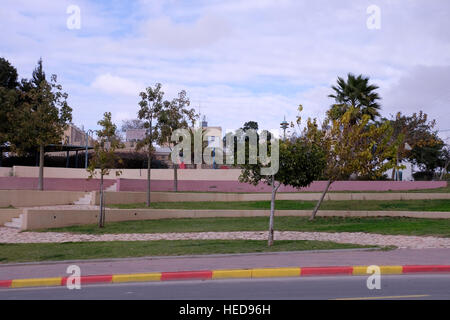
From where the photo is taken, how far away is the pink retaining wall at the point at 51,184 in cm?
2844

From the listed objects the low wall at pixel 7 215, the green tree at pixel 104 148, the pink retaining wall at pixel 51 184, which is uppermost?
the green tree at pixel 104 148

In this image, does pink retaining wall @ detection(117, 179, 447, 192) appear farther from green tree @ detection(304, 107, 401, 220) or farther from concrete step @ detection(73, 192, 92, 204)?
green tree @ detection(304, 107, 401, 220)

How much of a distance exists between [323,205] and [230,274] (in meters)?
16.3

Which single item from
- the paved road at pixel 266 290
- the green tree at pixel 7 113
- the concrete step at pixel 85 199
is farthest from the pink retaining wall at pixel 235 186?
the paved road at pixel 266 290

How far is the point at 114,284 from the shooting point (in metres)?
11.0

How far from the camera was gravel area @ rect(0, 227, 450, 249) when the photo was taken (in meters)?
16.8

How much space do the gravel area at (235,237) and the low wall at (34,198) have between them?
4.48m

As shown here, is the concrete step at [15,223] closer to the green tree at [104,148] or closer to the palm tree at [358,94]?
the green tree at [104,148]

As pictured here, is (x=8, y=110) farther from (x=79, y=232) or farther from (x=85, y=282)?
(x=85, y=282)

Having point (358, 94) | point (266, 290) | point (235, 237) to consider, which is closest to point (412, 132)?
point (358, 94)

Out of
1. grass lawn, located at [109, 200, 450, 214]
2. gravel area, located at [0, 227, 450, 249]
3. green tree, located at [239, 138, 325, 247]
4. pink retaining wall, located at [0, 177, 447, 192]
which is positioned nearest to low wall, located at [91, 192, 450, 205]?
grass lawn, located at [109, 200, 450, 214]

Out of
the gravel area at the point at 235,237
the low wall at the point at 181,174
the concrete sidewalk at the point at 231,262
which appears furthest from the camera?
the low wall at the point at 181,174

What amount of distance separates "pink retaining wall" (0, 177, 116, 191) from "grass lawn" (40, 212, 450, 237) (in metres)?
8.06

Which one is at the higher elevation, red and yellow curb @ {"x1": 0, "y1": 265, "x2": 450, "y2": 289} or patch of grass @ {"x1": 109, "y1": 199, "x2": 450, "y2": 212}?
patch of grass @ {"x1": 109, "y1": 199, "x2": 450, "y2": 212}
